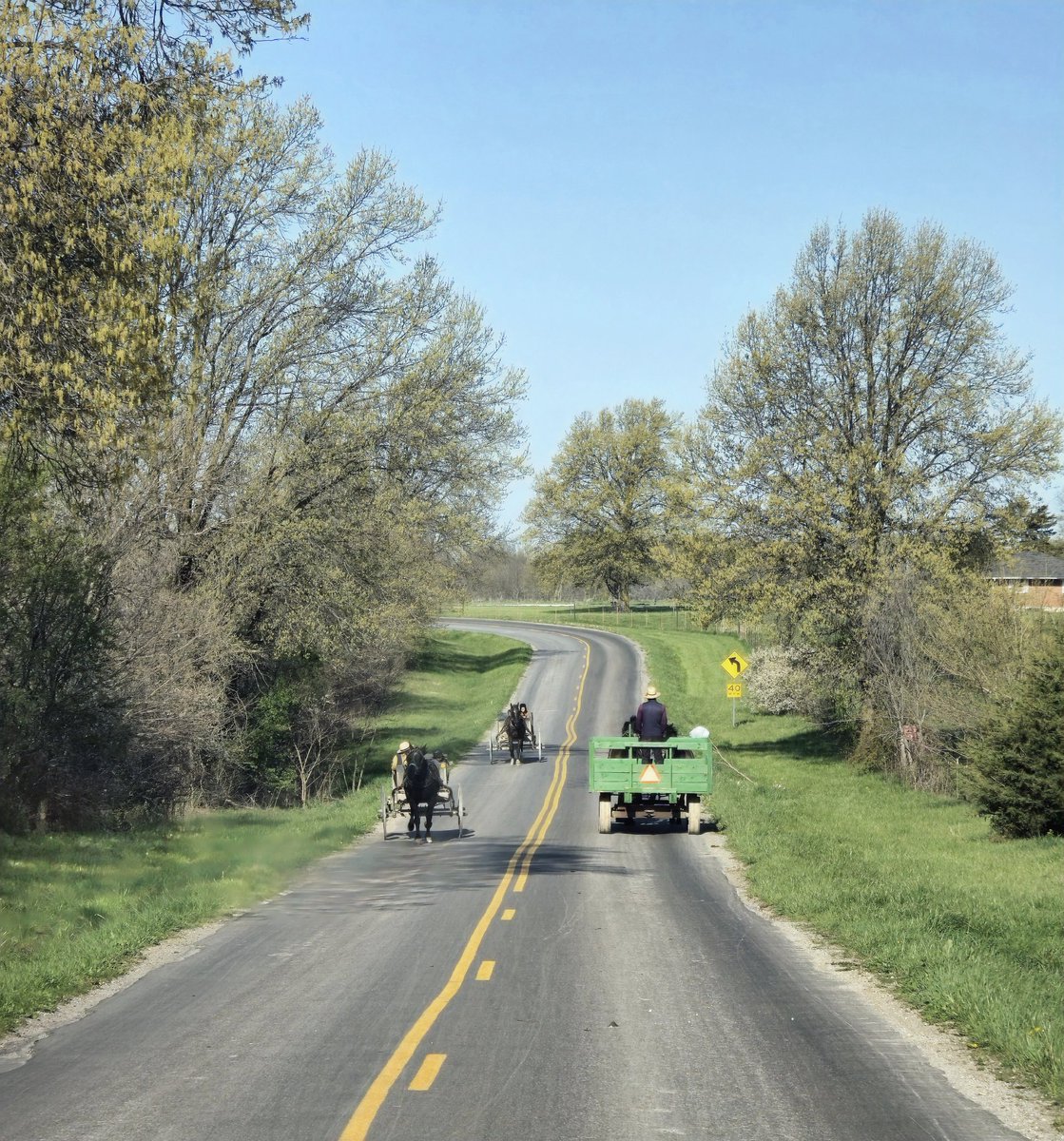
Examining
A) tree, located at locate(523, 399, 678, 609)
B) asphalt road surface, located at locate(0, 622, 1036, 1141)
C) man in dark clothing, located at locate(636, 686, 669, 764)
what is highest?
tree, located at locate(523, 399, 678, 609)

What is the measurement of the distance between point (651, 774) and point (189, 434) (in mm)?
13005

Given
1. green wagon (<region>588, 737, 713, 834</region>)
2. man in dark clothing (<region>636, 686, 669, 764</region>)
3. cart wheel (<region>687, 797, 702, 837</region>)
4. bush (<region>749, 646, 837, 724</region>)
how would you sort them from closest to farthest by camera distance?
green wagon (<region>588, 737, 713, 834</region>) → cart wheel (<region>687, 797, 702, 837</region>) → man in dark clothing (<region>636, 686, 669, 764</region>) → bush (<region>749, 646, 837, 724</region>)

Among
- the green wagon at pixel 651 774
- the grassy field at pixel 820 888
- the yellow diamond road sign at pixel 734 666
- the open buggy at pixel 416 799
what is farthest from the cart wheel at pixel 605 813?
the yellow diamond road sign at pixel 734 666

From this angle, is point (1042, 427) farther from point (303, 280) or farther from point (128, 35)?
point (128, 35)

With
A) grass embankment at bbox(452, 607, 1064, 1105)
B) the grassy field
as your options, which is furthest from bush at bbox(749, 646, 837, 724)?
the grassy field

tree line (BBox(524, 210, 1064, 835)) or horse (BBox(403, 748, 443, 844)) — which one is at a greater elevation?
tree line (BBox(524, 210, 1064, 835))

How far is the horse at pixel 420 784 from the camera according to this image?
2191cm

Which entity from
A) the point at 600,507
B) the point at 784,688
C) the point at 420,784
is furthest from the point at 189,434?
the point at 600,507

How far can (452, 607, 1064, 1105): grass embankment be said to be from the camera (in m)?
9.85

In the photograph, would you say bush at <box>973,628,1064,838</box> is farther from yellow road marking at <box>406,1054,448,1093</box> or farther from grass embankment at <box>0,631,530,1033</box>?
yellow road marking at <box>406,1054,448,1093</box>

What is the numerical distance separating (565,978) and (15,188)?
9890 mm

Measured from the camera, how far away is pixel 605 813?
23828 mm

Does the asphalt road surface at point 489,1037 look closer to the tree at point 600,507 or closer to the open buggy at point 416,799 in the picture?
the open buggy at point 416,799

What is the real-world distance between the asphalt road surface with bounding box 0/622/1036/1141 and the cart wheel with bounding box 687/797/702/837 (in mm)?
6613
